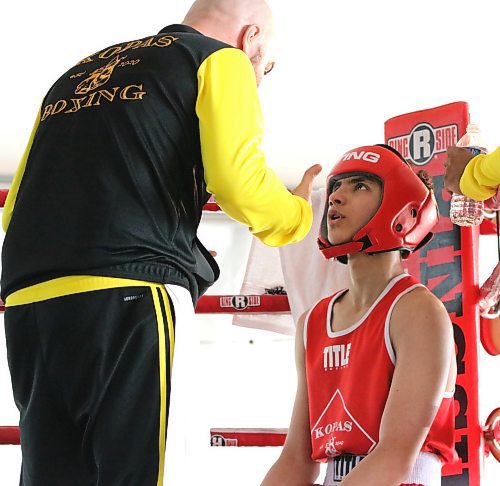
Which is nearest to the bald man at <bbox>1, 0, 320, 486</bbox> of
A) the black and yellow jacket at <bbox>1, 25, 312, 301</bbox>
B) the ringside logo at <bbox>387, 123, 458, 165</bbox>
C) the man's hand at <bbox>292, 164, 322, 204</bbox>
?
the black and yellow jacket at <bbox>1, 25, 312, 301</bbox>

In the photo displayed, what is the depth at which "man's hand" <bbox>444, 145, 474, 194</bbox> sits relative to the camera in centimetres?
189

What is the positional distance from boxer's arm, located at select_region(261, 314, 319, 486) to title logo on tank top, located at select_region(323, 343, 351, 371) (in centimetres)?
9

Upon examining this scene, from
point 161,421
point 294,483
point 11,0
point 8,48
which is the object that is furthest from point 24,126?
point 161,421

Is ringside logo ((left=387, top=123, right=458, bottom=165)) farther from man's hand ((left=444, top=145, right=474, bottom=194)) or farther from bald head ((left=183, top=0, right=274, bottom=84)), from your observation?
bald head ((left=183, top=0, right=274, bottom=84))

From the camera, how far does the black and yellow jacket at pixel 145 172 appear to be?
1412mm

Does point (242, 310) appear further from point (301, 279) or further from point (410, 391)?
point (410, 391)

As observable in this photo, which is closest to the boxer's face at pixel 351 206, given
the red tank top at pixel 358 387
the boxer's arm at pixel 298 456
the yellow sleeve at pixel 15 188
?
the red tank top at pixel 358 387

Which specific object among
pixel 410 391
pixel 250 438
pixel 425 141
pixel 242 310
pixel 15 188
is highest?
pixel 425 141

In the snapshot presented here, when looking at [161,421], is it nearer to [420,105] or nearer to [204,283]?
[204,283]

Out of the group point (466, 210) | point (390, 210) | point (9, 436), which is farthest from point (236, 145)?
point (9, 436)

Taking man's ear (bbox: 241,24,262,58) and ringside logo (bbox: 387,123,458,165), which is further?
ringside logo (bbox: 387,123,458,165)

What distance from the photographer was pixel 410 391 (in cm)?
174

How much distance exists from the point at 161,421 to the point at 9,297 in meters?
0.32

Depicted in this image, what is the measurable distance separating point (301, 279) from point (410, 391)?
880 millimetres
